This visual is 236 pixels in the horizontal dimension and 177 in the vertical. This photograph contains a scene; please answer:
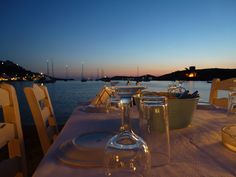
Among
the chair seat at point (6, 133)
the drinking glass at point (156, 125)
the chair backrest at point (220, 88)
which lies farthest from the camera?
the chair backrest at point (220, 88)

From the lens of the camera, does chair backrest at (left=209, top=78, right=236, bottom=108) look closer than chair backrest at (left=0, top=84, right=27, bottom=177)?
No

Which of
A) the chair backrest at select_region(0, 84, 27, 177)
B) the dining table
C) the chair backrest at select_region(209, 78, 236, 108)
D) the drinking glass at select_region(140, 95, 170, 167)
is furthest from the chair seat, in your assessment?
the chair backrest at select_region(209, 78, 236, 108)

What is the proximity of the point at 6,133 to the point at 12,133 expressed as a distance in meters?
0.08

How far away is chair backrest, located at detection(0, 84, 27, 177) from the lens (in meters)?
1.17

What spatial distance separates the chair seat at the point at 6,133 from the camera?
3.72 feet

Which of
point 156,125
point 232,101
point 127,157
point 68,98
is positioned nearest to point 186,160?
point 156,125

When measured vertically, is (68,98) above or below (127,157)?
below

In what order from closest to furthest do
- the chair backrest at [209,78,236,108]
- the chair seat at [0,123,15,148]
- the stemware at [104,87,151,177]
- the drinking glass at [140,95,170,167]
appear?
the stemware at [104,87,151,177] < the drinking glass at [140,95,170,167] < the chair seat at [0,123,15,148] < the chair backrest at [209,78,236,108]

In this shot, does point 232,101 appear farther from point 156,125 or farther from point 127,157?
point 127,157

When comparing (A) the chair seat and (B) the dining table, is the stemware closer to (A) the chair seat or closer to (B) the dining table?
(B) the dining table

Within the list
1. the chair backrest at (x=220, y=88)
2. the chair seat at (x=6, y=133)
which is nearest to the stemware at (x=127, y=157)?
the chair seat at (x=6, y=133)

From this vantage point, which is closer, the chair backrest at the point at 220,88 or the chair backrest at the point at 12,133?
the chair backrest at the point at 12,133

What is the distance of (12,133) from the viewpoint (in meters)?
1.27

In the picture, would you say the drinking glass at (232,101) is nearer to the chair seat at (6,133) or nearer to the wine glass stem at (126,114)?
the wine glass stem at (126,114)
